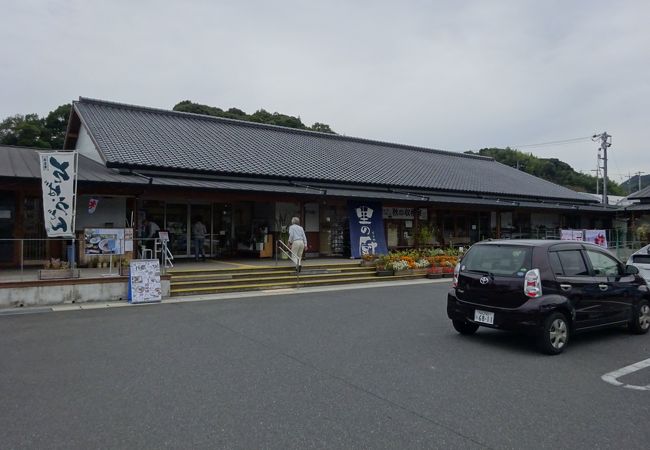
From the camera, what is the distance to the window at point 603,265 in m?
6.89

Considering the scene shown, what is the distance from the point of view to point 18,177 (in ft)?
36.9

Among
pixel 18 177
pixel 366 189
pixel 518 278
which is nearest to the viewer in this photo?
pixel 518 278

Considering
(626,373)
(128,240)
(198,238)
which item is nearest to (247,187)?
(198,238)

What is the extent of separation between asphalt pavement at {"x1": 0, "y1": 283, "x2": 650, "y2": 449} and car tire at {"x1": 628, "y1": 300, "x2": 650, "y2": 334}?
0.61ft

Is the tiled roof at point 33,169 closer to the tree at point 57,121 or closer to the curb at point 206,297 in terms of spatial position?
the curb at point 206,297

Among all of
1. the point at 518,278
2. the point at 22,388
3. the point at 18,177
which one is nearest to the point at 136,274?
the point at 18,177

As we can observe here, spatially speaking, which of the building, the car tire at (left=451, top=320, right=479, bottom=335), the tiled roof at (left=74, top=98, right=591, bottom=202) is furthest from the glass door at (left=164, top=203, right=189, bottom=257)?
the car tire at (left=451, top=320, right=479, bottom=335)

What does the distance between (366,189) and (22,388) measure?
16.1 metres

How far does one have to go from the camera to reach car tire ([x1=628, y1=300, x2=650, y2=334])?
23.7 ft

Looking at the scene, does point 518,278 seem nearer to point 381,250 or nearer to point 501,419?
point 501,419

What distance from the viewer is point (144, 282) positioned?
34.4 feet

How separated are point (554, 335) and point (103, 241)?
9.70 metres

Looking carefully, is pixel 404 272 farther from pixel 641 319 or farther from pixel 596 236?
pixel 596 236

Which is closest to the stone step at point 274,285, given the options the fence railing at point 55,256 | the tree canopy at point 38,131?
the fence railing at point 55,256
